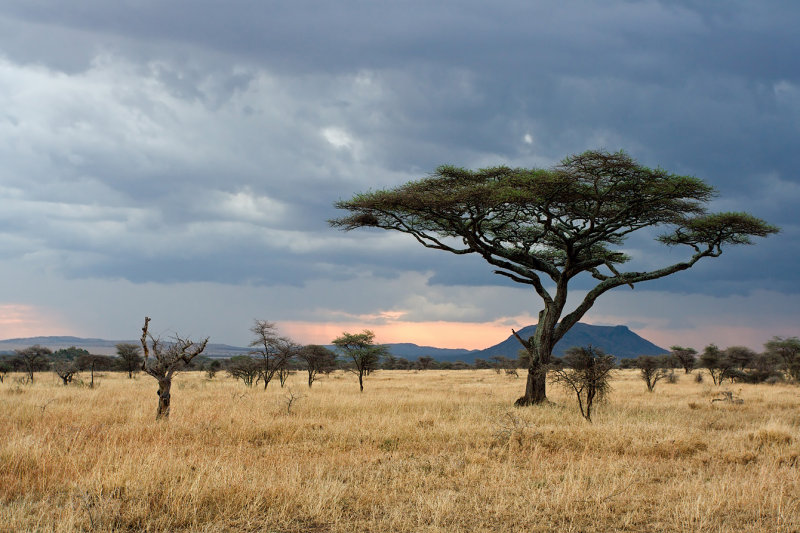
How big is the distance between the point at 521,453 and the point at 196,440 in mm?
7562

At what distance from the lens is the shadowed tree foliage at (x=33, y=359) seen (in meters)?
49.4

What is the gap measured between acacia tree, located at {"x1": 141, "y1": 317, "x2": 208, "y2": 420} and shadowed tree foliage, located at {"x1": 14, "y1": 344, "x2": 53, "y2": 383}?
42.9m

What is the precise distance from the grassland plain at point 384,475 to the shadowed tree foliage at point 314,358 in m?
23.0

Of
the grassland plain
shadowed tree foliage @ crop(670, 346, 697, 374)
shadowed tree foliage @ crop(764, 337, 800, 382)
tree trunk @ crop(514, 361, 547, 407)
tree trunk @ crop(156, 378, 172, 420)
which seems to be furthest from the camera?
shadowed tree foliage @ crop(670, 346, 697, 374)

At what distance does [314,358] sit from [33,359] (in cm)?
3482

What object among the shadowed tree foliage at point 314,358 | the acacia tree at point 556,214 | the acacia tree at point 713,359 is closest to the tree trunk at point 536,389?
the acacia tree at point 556,214

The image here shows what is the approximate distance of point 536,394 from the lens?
20.7 m

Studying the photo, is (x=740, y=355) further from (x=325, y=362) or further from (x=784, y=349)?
(x=325, y=362)

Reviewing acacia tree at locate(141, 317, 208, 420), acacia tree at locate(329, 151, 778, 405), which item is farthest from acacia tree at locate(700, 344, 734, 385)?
acacia tree at locate(141, 317, 208, 420)

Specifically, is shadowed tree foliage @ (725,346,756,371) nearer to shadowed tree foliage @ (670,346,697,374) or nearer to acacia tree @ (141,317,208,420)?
shadowed tree foliage @ (670,346,697,374)

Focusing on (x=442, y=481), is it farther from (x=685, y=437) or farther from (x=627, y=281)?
(x=627, y=281)

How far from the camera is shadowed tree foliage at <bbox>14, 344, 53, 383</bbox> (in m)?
49.4

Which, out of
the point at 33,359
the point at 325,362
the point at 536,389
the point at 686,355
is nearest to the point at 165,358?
the point at 536,389

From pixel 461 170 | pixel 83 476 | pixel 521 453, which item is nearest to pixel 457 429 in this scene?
pixel 521 453
